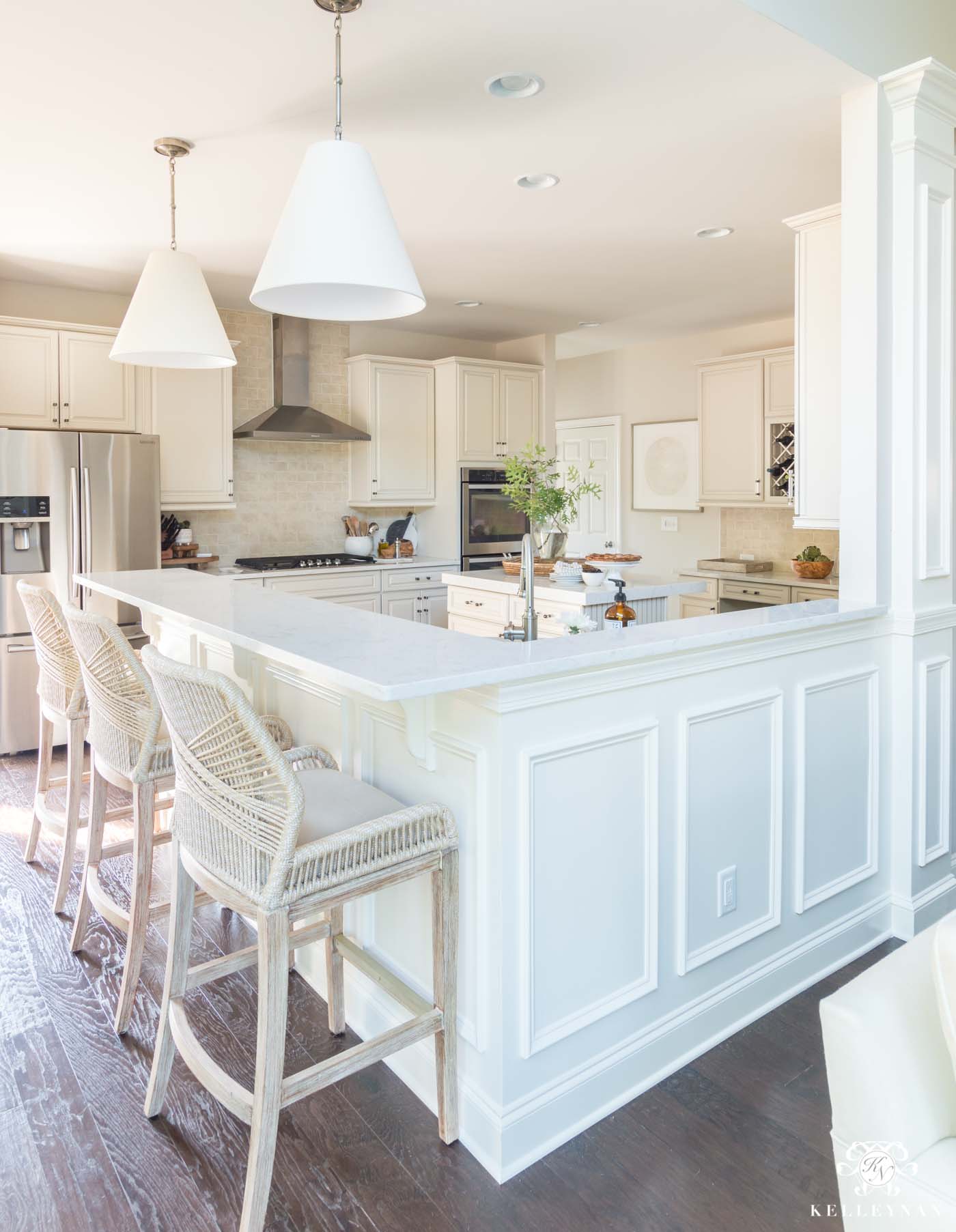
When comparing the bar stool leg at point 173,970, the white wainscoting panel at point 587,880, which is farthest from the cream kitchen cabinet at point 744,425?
the bar stool leg at point 173,970

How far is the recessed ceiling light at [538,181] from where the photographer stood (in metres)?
3.30

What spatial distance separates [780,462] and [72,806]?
4647mm

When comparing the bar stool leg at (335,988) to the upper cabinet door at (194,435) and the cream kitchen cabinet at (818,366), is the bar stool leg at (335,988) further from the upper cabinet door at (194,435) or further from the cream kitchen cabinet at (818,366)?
the upper cabinet door at (194,435)

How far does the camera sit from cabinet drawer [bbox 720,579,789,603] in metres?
5.35

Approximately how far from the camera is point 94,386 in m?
4.81

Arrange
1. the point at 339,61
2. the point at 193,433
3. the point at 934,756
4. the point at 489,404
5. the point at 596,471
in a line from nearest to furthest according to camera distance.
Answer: the point at 339,61 → the point at 934,756 → the point at 193,433 → the point at 489,404 → the point at 596,471

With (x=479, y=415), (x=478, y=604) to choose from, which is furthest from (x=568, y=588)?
(x=479, y=415)

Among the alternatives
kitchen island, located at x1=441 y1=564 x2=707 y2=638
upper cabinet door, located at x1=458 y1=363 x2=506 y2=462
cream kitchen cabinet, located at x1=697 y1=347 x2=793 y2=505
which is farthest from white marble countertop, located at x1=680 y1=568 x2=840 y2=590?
upper cabinet door, located at x1=458 y1=363 x2=506 y2=462

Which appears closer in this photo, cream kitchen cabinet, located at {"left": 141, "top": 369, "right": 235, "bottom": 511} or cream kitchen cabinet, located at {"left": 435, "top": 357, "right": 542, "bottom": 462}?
cream kitchen cabinet, located at {"left": 141, "top": 369, "right": 235, "bottom": 511}

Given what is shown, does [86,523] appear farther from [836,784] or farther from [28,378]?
[836,784]

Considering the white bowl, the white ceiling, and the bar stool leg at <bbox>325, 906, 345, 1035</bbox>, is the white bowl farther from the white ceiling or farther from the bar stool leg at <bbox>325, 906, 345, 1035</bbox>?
the bar stool leg at <bbox>325, 906, 345, 1035</bbox>

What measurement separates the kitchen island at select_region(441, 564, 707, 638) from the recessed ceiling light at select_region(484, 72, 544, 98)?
1892mm

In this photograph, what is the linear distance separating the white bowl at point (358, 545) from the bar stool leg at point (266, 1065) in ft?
15.0

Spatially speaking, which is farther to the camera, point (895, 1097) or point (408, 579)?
point (408, 579)
